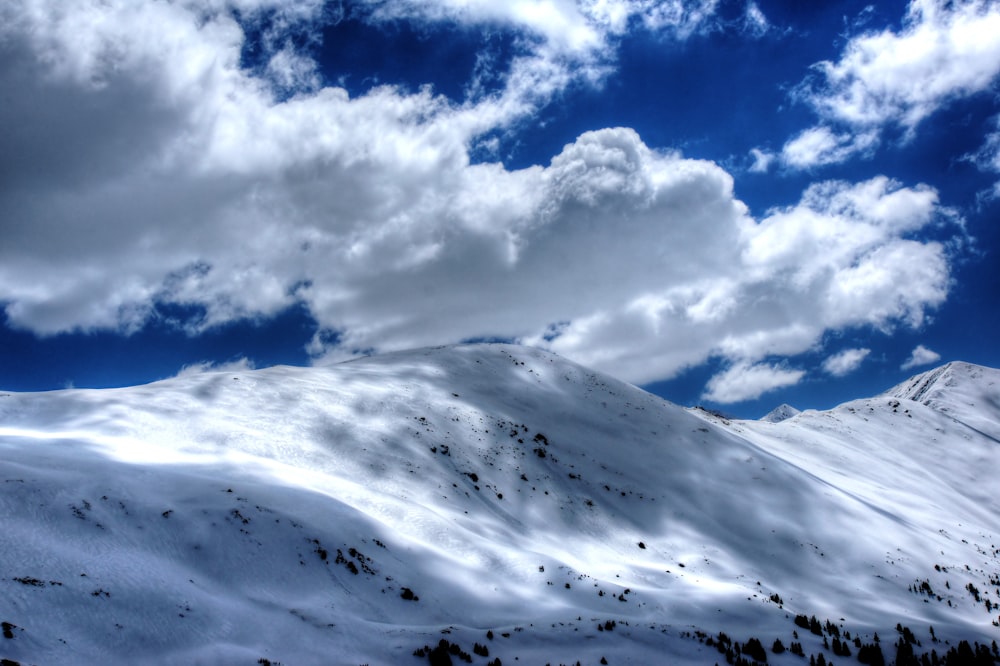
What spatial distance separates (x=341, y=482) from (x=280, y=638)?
46.1ft

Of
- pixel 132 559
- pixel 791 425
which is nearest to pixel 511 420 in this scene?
pixel 132 559

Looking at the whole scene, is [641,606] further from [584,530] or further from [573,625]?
[584,530]

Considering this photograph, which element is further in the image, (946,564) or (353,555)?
(946,564)

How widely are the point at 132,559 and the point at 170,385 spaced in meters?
23.5

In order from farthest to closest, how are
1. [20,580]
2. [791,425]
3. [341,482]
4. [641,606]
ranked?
[791,425] < [341,482] < [641,606] < [20,580]

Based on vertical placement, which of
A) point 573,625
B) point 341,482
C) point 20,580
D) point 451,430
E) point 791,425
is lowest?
point 573,625

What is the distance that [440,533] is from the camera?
2686cm

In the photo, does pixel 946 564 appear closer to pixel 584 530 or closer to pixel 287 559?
pixel 584 530

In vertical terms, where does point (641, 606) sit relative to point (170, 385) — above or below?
below

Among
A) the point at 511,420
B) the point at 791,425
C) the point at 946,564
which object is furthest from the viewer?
the point at 791,425

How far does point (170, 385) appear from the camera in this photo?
37.9m

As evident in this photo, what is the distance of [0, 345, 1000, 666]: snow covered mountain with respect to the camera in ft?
52.1

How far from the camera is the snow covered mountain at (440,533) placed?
1589cm

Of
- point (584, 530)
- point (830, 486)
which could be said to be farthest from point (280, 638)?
point (830, 486)
